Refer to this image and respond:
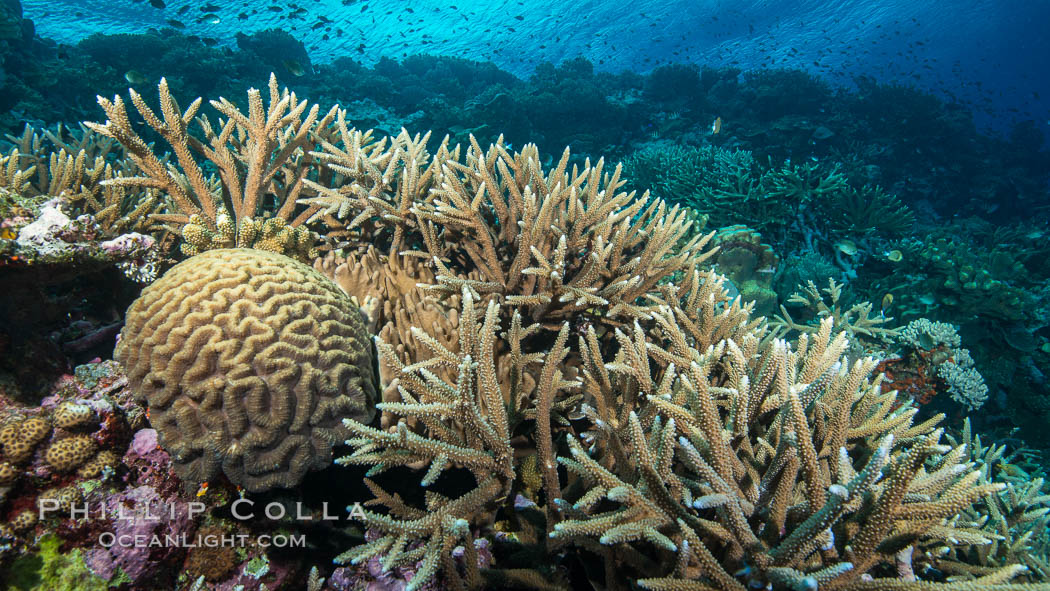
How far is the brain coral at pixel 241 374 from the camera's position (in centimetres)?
194

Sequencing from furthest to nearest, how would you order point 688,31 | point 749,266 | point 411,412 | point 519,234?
point 688,31 → point 749,266 → point 519,234 → point 411,412

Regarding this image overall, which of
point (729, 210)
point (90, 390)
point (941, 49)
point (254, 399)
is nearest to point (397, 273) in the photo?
point (254, 399)

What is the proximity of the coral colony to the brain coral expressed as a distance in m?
0.01

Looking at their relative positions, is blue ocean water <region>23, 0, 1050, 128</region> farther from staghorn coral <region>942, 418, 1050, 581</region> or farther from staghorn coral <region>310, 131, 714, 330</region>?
staghorn coral <region>942, 418, 1050, 581</region>

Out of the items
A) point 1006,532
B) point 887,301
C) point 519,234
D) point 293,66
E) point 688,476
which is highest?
point 293,66

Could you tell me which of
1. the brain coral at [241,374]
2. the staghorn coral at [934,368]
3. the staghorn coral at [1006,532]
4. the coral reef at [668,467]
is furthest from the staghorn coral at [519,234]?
the staghorn coral at [934,368]

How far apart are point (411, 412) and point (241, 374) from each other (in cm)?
89

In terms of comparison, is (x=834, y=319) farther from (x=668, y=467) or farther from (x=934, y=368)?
(x=668, y=467)

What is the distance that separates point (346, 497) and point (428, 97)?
19.7 meters

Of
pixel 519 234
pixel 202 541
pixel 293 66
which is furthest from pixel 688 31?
pixel 202 541

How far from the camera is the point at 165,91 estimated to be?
2.89m

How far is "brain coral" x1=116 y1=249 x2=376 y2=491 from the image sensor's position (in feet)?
6.36

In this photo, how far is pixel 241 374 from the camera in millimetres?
1987

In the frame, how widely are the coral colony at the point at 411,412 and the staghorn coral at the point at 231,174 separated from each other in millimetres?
26
